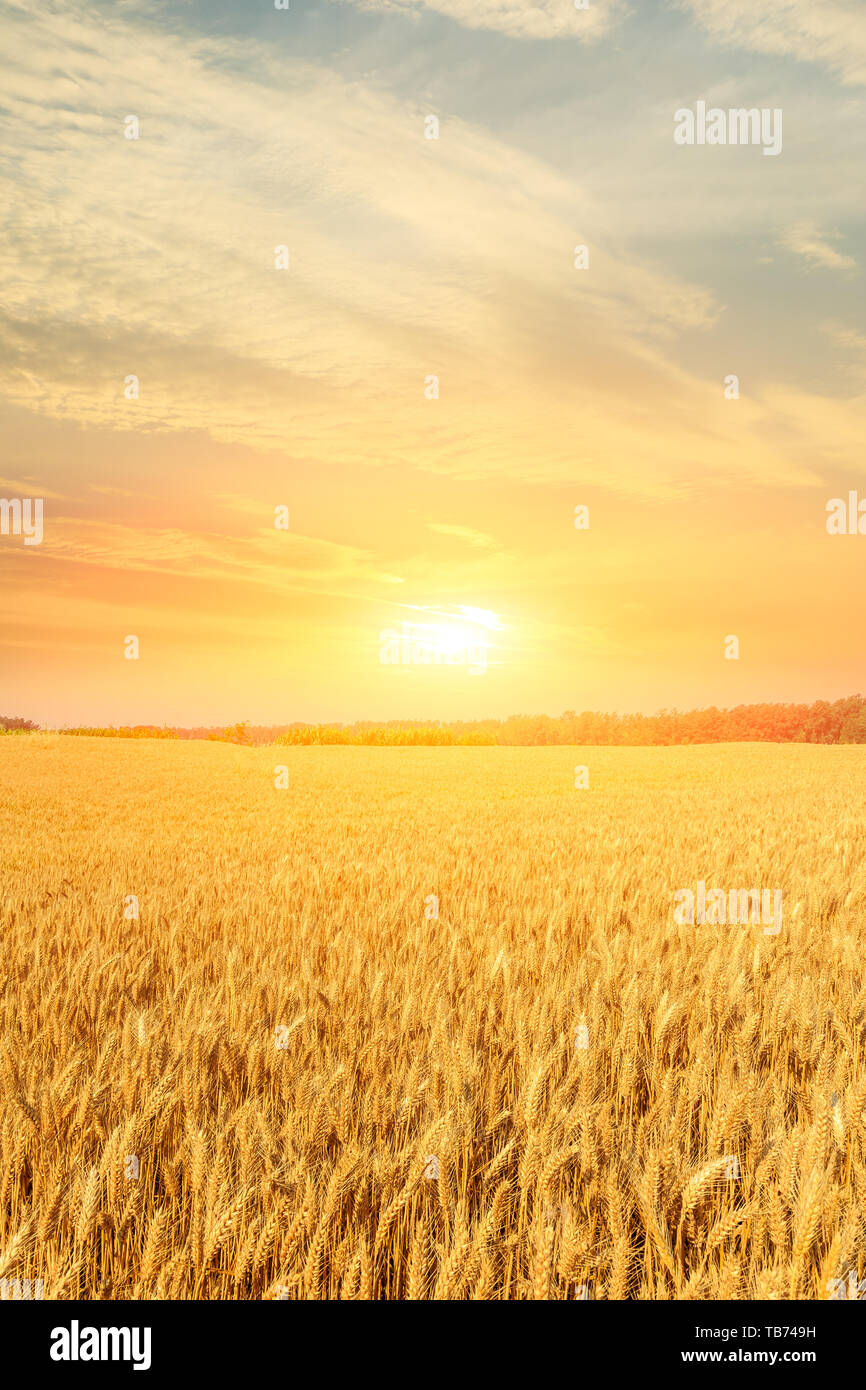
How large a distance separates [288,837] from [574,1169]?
7564 millimetres

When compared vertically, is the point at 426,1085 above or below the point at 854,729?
below

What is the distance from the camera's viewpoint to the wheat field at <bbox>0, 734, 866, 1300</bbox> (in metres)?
1.85

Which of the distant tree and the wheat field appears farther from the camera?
the distant tree

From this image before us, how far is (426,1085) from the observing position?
8.45 ft

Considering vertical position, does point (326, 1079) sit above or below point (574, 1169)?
above

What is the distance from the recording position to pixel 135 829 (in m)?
10.1

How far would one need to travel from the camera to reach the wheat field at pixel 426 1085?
185 cm

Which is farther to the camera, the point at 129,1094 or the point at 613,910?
the point at 613,910

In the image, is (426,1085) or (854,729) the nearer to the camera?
(426,1085)

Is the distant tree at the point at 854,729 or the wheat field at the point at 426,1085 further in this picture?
the distant tree at the point at 854,729

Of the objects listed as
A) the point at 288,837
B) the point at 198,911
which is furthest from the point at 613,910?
the point at 288,837

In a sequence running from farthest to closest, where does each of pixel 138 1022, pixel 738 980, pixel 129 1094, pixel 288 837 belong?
1. pixel 288 837
2. pixel 738 980
3. pixel 138 1022
4. pixel 129 1094
